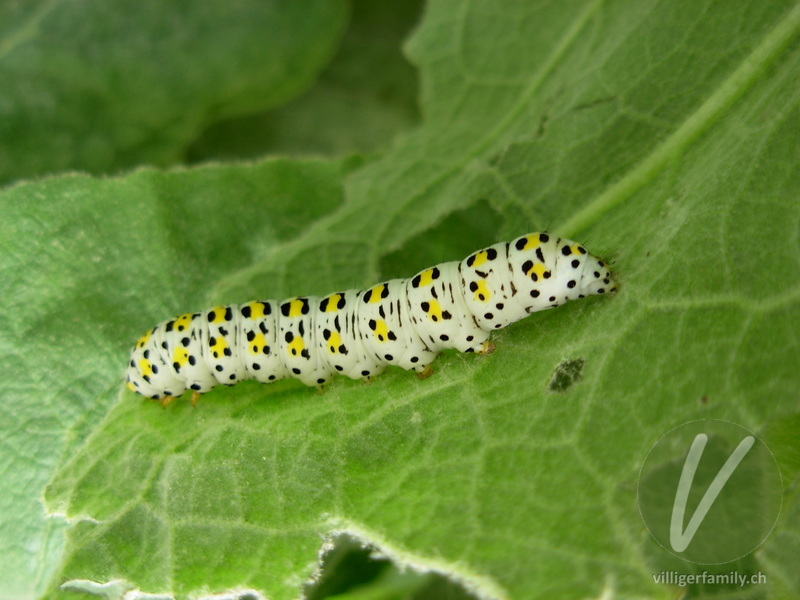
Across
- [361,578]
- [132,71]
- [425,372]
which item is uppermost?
[132,71]

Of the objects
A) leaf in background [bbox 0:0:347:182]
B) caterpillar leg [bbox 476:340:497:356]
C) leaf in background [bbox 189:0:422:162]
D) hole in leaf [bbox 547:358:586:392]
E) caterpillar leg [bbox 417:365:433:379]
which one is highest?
leaf in background [bbox 189:0:422:162]

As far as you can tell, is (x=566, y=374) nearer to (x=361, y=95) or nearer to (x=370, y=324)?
(x=370, y=324)

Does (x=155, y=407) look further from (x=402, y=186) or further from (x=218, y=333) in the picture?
(x=402, y=186)

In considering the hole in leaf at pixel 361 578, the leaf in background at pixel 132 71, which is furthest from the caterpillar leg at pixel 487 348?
the leaf in background at pixel 132 71

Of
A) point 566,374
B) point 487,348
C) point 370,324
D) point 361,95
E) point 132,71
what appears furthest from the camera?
point 361,95

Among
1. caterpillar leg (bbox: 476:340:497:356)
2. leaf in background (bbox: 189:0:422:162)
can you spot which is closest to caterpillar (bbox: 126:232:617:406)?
caterpillar leg (bbox: 476:340:497:356)

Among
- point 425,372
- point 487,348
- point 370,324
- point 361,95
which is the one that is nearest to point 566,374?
point 487,348

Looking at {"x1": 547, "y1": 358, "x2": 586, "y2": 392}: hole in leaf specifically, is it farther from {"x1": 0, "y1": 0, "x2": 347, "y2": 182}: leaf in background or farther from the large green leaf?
{"x1": 0, "y1": 0, "x2": 347, "y2": 182}: leaf in background
